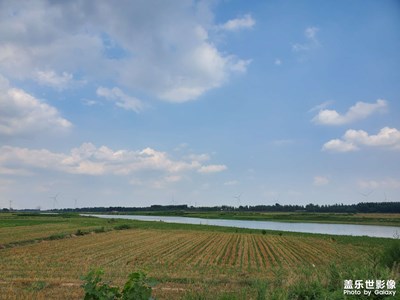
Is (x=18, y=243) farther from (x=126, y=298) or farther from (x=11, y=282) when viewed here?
(x=126, y=298)

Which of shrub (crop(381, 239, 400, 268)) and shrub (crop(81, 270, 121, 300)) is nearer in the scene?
shrub (crop(81, 270, 121, 300))

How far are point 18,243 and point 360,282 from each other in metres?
42.4

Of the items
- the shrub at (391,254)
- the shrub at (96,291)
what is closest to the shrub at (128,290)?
the shrub at (96,291)

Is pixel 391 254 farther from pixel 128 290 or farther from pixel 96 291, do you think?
pixel 96 291

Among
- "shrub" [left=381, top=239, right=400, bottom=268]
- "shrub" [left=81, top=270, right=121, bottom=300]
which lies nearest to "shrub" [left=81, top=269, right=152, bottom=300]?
"shrub" [left=81, top=270, right=121, bottom=300]

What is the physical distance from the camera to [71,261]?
95.1 ft

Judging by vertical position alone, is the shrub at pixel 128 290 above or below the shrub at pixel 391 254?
above

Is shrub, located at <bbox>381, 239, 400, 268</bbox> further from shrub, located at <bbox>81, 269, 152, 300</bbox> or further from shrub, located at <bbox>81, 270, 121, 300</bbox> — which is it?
shrub, located at <bbox>81, 270, 121, 300</bbox>

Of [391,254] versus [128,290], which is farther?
[391,254]

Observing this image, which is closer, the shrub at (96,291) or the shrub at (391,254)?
the shrub at (96,291)

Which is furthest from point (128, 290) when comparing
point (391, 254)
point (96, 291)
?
point (391, 254)

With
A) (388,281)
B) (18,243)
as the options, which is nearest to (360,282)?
(388,281)

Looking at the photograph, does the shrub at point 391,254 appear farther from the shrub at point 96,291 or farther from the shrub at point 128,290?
the shrub at point 96,291

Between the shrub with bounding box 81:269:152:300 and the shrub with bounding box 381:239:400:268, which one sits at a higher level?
the shrub with bounding box 81:269:152:300
